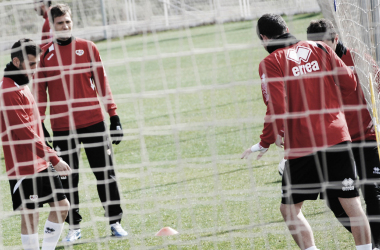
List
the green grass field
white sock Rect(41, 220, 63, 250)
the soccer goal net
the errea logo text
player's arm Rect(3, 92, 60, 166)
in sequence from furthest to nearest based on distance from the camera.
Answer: the green grass field → the soccer goal net → white sock Rect(41, 220, 63, 250) → player's arm Rect(3, 92, 60, 166) → the errea logo text

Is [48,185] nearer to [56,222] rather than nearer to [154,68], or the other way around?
[56,222]

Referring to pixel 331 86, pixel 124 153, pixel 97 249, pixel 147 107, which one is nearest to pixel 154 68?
pixel 147 107

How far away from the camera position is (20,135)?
3.52 metres

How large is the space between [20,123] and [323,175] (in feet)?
6.96

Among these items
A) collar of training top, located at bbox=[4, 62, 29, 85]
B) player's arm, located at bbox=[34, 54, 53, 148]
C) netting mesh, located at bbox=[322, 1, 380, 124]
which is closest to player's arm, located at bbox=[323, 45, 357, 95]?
netting mesh, located at bbox=[322, 1, 380, 124]

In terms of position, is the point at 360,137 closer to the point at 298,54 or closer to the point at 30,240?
the point at 298,54

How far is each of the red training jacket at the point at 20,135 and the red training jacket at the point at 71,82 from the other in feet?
2.33

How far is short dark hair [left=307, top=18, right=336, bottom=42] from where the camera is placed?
3.50m

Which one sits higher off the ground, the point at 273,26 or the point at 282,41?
the point at 273,26

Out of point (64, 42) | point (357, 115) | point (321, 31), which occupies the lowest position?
point (357, 115)

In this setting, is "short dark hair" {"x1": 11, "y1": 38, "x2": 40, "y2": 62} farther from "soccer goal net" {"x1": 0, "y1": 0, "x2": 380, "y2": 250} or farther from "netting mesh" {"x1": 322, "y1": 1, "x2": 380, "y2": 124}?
"netting mesh" {"x1": 322, "y1": 1, "x2": 380, "y2": 124}

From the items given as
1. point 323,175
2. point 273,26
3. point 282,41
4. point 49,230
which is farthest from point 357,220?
point 49,230

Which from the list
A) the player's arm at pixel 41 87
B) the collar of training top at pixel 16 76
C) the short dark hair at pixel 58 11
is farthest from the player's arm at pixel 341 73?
the player's arm at pixel 41 87

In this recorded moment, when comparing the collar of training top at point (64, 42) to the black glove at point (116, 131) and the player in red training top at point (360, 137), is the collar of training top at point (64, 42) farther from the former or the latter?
A: the player in red training top at point (360, 137)
